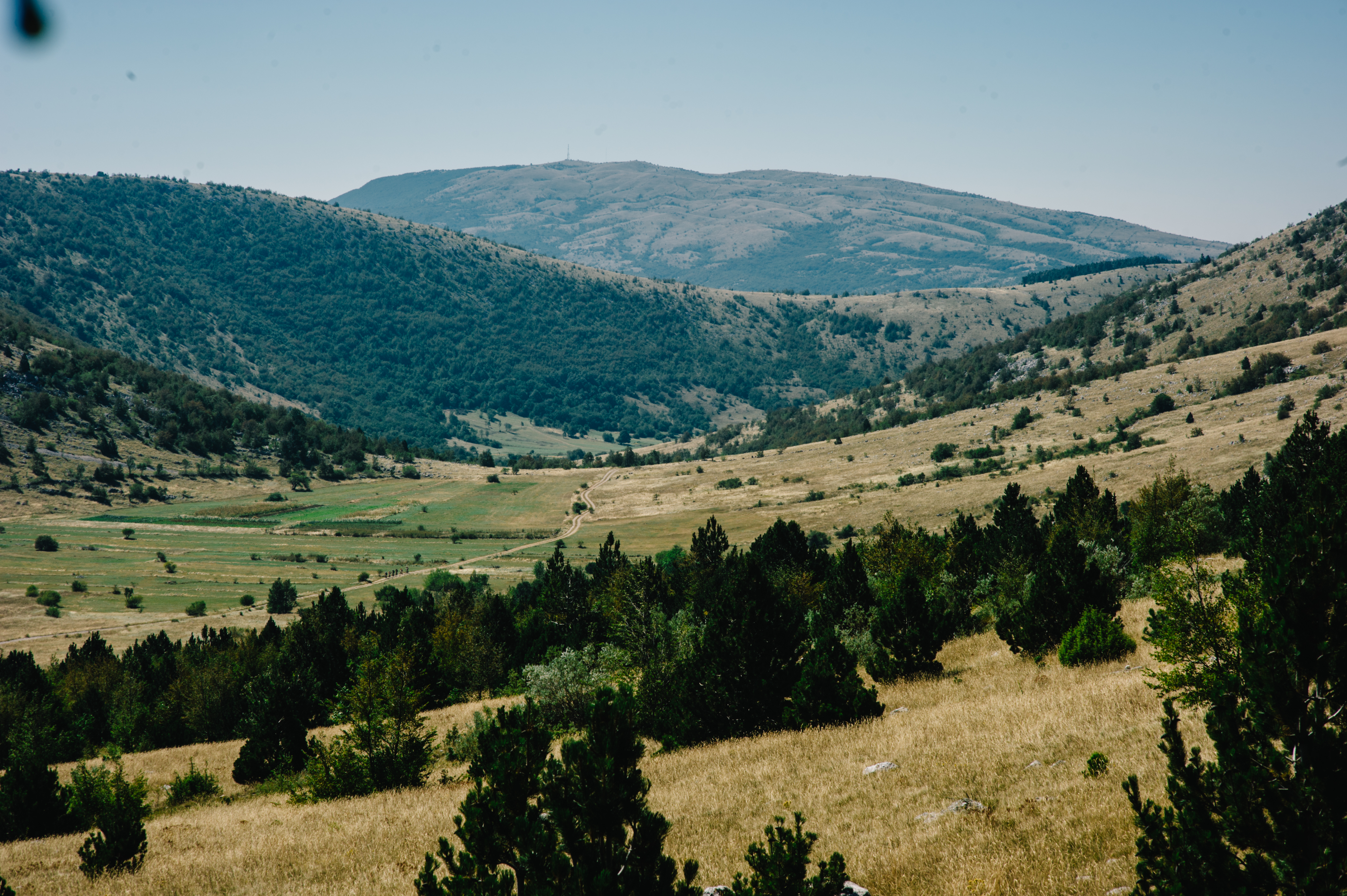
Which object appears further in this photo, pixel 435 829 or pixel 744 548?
pixel 744 548

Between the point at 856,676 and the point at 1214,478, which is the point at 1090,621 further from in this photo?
the point at 1214,478

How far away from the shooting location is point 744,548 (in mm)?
83375

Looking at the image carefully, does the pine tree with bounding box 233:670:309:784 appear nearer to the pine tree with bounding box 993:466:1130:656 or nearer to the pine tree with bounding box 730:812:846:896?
the pine tree with bounding box 993:466:1130:656

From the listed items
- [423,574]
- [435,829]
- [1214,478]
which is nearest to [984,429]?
[1214,478]

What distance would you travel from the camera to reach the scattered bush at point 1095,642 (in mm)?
22062

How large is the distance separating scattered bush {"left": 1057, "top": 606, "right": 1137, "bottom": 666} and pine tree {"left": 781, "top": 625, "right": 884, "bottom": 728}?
18.1 feet

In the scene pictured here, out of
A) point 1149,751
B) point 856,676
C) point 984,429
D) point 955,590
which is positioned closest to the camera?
point 1149,751

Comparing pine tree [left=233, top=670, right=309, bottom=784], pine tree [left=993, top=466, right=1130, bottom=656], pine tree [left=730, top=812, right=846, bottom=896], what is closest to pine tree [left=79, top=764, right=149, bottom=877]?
pine tree [left=233, top=670, right=309, bottom=784]

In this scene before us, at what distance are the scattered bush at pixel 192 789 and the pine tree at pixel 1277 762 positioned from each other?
31367mm

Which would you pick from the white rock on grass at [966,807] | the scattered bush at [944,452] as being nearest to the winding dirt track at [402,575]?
the scattered bush at [944,452]

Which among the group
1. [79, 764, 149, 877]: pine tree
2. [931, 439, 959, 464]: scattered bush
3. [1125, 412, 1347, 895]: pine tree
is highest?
[1125, 412, 1347, 895]: pine tree

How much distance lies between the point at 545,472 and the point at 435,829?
165m

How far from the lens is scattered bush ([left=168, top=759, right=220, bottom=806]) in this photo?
29.0m

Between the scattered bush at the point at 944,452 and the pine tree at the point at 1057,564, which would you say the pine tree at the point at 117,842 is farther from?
the scattered bush at the point at 944,452
